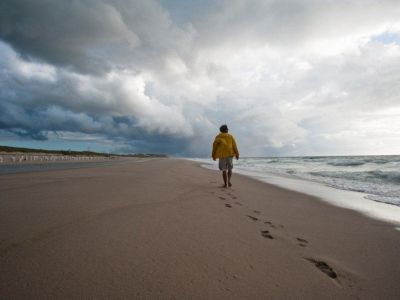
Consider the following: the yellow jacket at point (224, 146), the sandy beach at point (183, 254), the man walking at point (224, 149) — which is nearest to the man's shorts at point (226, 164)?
the man walking at point (224, 149)

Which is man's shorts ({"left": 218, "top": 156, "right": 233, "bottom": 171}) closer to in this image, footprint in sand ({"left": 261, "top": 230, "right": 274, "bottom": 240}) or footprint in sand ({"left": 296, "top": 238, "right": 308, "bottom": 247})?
footprint in sand ({"left": 261, "top": 230, "right": 274, "bottom": 240})

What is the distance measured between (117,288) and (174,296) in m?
0.39

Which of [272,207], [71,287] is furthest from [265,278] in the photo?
[272,207]

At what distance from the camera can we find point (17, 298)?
53.4 inches

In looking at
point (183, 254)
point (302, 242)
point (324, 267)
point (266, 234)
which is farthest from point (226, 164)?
point (183, 254)

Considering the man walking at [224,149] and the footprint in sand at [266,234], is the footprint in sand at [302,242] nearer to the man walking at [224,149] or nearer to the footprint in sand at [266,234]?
the footprint in sand at [266,234]

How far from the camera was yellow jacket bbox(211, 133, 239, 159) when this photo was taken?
7.77m

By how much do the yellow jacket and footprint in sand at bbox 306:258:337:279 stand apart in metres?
5.65

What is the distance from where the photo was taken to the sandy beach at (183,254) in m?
1.55

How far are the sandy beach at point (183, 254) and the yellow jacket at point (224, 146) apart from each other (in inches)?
167

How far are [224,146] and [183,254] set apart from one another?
19.5 ft

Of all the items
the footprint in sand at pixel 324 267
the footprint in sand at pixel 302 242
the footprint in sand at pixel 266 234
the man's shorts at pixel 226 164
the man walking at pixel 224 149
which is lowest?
the footprint in sand at pixel 324 267

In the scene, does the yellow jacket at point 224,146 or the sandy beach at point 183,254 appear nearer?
the sandy beach at point 183,254

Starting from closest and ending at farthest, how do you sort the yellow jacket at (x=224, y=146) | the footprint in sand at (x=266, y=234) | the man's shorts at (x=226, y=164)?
the footprint in sand at (x=266, y=234)
the man's shorts at (x=226, y=164)
the yellow jacket at (x=224, y=146)
